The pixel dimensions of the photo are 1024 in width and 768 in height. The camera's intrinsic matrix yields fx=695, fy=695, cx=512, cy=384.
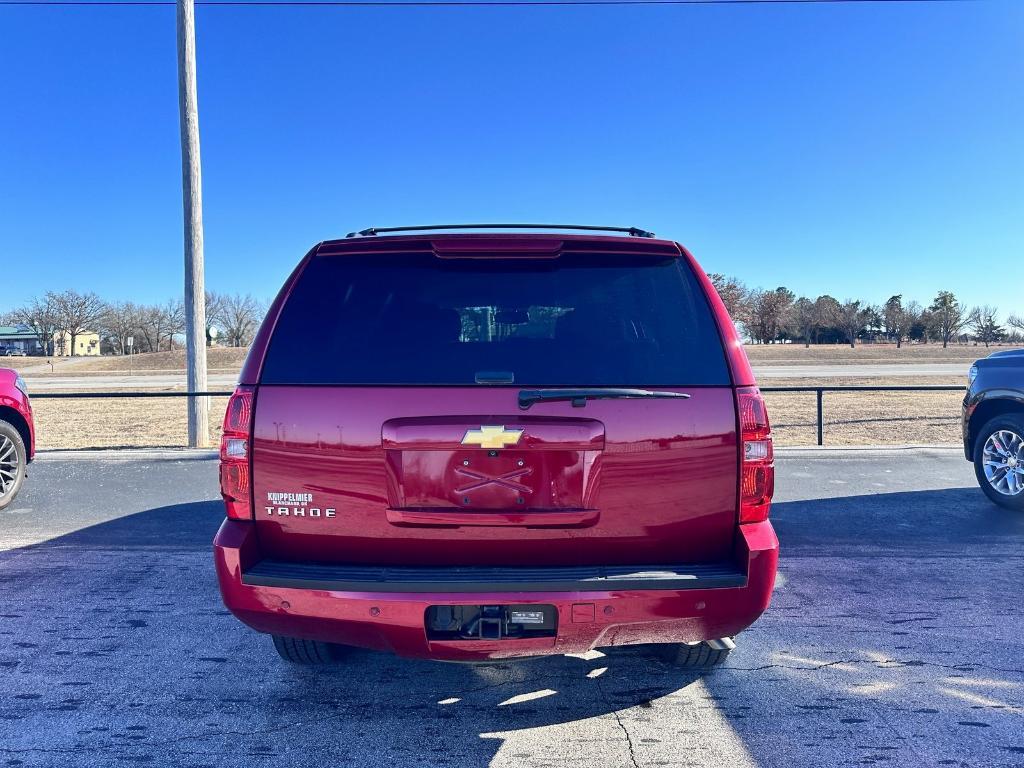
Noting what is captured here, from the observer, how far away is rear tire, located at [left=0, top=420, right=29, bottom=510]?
6.80 m

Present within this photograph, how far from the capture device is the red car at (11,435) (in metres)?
6.80

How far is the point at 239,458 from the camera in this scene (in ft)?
8.61

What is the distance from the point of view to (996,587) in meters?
4.57

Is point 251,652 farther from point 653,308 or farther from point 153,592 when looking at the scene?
point 653,308

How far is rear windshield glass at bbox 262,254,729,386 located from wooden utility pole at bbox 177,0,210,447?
31.6 ft

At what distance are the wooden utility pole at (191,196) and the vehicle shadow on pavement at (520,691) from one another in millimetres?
7137

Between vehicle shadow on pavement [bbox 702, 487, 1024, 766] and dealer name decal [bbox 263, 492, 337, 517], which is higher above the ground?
dealer name decal [bbox 263, 492, 337, 517]

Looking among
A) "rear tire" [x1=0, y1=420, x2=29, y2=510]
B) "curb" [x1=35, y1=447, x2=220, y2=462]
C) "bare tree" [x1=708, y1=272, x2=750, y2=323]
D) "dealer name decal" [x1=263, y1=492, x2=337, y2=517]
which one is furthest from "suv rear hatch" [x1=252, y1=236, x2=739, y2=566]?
"bare tree" [x1=708, y1=272, x2=750, y2=323]

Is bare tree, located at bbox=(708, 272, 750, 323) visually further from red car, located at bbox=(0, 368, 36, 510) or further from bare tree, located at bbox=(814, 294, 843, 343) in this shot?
red car, located at bbox=(0, 368, 36, 510)

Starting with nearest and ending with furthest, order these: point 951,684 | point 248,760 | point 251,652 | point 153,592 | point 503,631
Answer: point 503,631
point 248,760
point 951,684
point 251,652
point 153,592

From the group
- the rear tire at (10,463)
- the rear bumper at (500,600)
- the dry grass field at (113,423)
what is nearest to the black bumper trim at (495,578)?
the rear bumper at (500,600)

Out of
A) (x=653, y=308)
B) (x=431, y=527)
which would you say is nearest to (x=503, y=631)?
(x=431, y=527)

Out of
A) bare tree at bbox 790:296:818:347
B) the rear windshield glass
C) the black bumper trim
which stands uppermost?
bare tree at bbox 790:296:818:347

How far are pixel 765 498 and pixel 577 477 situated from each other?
727 mm
